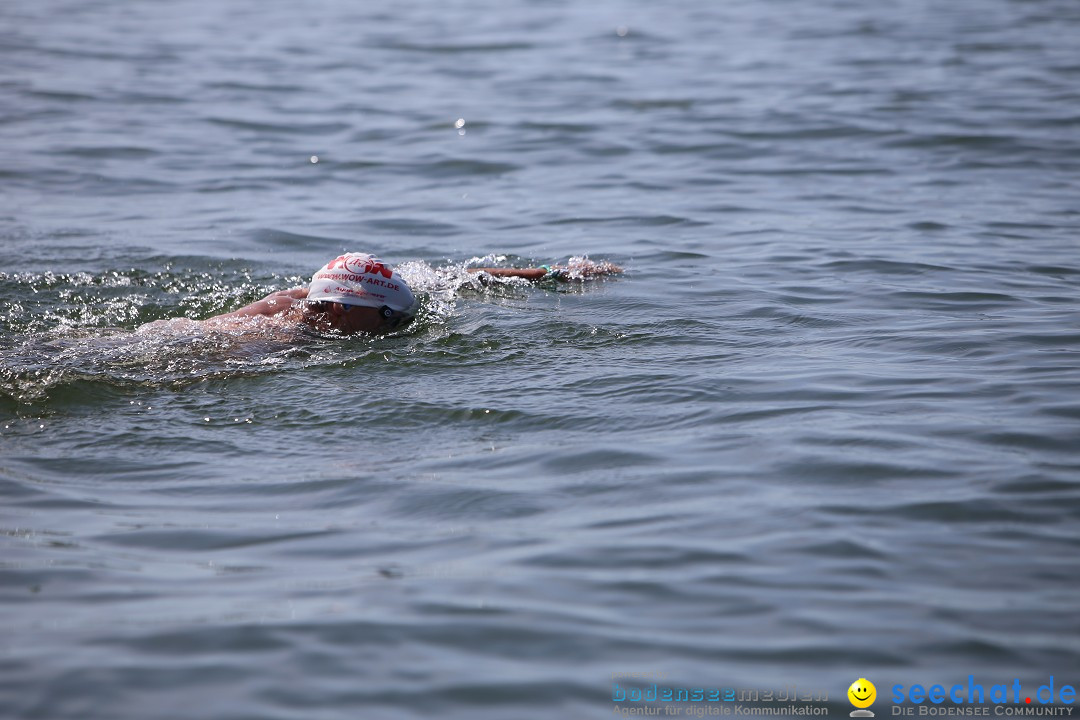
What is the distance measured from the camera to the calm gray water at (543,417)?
4.65 meters

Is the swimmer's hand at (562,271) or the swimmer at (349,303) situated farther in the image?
the swimmer's hand at (562,271)

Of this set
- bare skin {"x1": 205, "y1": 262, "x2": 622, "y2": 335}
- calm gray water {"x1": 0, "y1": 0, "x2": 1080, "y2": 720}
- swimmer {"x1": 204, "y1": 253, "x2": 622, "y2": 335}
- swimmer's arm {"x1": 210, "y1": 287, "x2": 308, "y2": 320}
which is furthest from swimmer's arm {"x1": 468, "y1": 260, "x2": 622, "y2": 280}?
swimmer's arm {"x1": 210, "y1": 287, "x2": 308, "y2": 320}

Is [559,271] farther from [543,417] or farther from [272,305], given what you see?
[543,417]

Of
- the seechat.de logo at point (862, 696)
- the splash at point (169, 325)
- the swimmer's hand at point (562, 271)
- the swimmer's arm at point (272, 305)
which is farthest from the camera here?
the swimmer's hand at point (562, 271)

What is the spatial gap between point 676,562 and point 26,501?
3.30 m

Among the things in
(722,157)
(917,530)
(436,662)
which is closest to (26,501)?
(436,662)

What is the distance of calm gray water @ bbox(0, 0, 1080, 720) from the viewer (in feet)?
15.3

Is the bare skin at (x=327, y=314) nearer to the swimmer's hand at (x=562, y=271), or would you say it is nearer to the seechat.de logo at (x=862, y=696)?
the swimmer's hand at (x=562, y=271)

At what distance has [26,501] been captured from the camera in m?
6.10

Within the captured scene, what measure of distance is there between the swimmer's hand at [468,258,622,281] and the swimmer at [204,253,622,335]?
114 centimetres

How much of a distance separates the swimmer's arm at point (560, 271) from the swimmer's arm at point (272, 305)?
1.58 metres

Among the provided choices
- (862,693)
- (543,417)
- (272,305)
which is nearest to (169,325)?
(272,305)

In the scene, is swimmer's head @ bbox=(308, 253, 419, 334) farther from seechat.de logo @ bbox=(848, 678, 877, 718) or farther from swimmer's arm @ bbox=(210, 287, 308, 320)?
seechat.de logo @ bbox=(848, 678, 877, 718)

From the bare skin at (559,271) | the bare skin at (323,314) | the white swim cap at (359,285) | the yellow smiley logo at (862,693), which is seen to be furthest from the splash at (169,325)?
the yellow smiley logo at (862,693)
